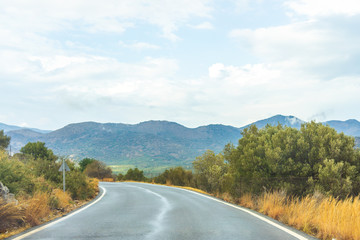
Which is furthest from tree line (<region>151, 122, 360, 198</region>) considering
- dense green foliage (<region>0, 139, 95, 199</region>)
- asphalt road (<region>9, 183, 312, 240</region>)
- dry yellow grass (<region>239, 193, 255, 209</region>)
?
dense green foliage (<region>0, 139, 95, 199</region>)

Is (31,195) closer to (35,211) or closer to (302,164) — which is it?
(35,211)

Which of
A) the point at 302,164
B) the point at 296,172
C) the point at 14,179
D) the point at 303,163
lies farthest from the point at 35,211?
the point at 303,163

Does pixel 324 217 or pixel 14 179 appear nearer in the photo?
pixel 324 217

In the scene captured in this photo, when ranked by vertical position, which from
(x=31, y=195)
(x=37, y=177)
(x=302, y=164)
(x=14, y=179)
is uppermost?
(x=302, y=164)

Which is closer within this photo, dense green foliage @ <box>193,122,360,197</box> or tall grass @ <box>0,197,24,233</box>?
tall grass @ <box>0,197,24,233</box>

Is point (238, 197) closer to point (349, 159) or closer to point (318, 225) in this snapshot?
point (349, 159)

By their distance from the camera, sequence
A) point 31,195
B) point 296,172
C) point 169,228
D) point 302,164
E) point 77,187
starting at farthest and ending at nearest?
1. point 77,187
2. point 296,172
3. point 302,164
4. point 31,195
5. point 169,228

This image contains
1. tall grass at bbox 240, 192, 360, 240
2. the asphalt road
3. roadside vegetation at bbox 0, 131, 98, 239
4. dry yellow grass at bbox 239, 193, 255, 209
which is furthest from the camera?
dry yellow grass at bbox 239, 193, 255, 209

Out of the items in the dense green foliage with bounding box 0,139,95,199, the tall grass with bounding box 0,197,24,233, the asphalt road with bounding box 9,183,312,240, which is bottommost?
the asphalt road with bounding box 9,183,312,240

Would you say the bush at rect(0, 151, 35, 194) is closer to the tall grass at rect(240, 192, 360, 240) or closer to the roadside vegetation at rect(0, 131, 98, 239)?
the roadside vegetation at rect(0, 131, 98, 239)

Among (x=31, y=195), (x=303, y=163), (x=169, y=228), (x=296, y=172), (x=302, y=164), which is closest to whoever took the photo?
(x=169, y=228)

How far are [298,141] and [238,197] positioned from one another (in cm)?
415

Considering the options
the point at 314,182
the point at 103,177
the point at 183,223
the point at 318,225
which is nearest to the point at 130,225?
the point at 183,223

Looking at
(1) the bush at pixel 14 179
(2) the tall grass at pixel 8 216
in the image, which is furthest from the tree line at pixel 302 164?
(1) the bush at pixel 14 179
